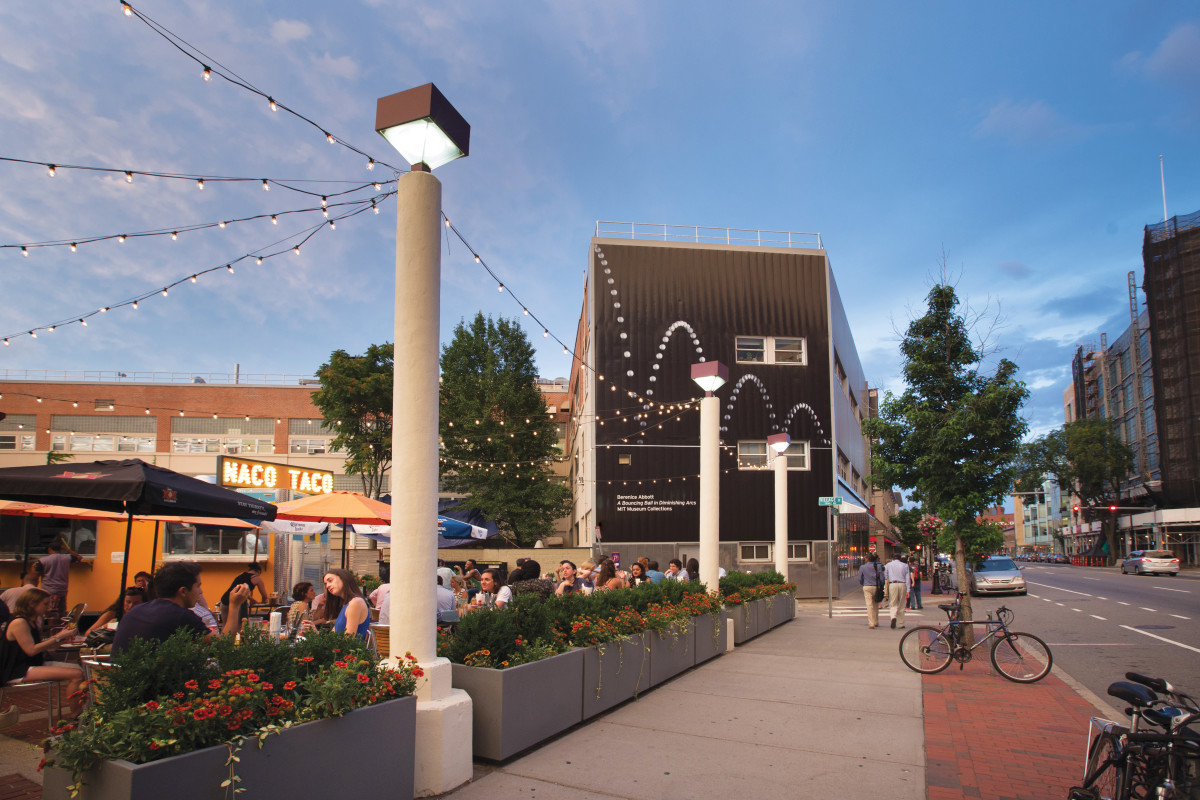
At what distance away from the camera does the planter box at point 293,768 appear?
3.30 meters

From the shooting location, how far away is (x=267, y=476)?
58.6ft

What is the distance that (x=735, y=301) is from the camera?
27.6m

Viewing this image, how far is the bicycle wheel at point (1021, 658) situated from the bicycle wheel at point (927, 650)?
577 millimetres

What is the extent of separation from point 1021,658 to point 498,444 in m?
25.3

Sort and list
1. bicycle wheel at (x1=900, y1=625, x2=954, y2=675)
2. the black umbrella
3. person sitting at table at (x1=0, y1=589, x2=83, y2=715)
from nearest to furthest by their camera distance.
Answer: person sitting at table at (x1=0, y1=589, x2=83, y2=715)
the black umbrella
bicycle wheel at (x1=900, y1=625, x2=954, y2=675)

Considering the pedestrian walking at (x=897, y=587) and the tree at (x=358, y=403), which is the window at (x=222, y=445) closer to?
the tree at (x=358, y=403)

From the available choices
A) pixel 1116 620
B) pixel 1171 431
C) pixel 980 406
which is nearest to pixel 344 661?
pixel 980 406

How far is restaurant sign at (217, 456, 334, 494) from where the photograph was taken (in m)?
16.6

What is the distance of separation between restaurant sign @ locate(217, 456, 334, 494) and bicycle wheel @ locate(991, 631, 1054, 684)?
14.1 m

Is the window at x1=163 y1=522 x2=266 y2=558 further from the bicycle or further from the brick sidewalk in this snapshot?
the brick sidewalk

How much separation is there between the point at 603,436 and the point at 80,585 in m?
15.5

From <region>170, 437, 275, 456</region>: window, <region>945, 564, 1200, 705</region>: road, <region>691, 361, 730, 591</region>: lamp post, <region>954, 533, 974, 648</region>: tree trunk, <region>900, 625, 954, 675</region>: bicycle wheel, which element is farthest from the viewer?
<region>170, 437, 275, 456</region>: window

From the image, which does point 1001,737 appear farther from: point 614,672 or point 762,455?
point 762,455

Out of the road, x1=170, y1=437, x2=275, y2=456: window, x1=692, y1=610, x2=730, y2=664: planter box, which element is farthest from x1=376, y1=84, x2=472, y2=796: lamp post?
x1=170, y1=437, x2=275, y2=456: window
